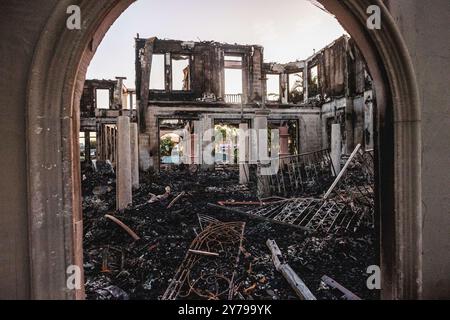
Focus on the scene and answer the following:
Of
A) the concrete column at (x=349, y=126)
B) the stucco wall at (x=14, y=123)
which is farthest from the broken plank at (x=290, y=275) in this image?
the concrete column at (x=349, y=126)

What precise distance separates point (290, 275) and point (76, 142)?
3148mm

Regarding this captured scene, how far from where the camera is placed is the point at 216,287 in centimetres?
369

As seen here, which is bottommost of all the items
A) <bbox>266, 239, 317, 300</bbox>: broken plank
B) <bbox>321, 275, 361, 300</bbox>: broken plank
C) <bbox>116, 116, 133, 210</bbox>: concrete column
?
<bbox>321, 275, 361, 300</bbox>: broken plank

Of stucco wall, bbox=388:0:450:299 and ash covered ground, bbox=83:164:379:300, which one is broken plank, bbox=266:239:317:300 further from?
stucco wall, bbox=388:0:450:299

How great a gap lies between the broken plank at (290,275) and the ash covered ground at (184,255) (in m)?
0.08

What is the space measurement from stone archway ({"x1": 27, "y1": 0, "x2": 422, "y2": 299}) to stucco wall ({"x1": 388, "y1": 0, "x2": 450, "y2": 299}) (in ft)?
0.31

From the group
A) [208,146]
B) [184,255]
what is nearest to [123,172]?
[184,255]

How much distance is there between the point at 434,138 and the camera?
1.95 metres

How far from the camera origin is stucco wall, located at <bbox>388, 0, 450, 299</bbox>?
195 cm

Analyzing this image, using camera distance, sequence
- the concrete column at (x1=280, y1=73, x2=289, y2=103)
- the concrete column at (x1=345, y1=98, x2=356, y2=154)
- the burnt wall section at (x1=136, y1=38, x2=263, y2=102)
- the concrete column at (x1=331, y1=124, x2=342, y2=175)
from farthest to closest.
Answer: the concrete column at (x1=280, y1=73, x2=289, y2=103)
the burnt wall section at (x1=136, y1=38, x2=263, y2=102)
the concrete column at (x1=345, y1=98, x2=356, y2=154)
the concrete column at (x1=331, y1=124, x2=342, y2=175)

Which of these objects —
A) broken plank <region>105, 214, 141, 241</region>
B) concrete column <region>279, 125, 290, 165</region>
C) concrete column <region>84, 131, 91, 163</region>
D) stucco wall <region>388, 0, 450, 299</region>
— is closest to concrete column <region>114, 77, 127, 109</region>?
concrete column <region>84, 131, 91, 163</region>

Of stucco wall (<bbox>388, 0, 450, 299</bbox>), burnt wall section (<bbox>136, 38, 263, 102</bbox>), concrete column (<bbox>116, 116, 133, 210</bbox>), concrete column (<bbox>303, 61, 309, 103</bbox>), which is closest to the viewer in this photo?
stucco wall (<bbox>388, 0, 450, 299</bbox>)

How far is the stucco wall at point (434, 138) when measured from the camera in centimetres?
195
